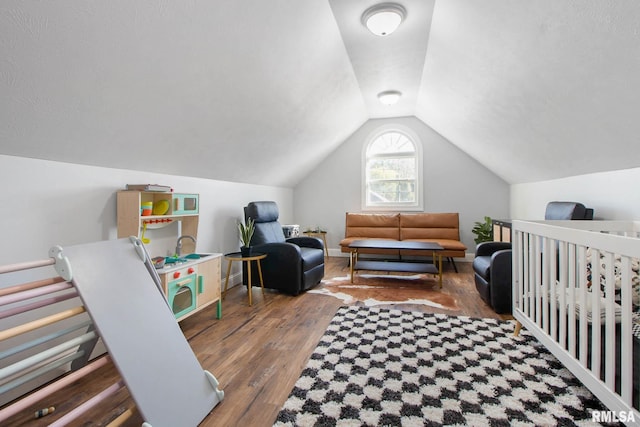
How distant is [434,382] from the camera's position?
170 centimetres

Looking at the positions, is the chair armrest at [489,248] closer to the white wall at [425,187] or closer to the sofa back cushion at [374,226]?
the sofa back cushion at [374,226]

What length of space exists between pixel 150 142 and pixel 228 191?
1.57 meters

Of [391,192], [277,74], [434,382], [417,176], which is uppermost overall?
[277,74]

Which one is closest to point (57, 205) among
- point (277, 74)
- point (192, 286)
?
point (192, 286)

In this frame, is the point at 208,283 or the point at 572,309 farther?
the point at 208,283

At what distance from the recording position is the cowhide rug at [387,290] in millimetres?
3107

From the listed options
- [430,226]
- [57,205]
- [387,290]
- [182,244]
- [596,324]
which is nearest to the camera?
[596,324]

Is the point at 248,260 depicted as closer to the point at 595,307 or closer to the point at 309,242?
the point at 309,242

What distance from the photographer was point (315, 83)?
9.90 ft

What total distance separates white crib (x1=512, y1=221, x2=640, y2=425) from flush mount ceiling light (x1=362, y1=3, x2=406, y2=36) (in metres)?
1.85

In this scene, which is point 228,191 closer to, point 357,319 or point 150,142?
point 150,142

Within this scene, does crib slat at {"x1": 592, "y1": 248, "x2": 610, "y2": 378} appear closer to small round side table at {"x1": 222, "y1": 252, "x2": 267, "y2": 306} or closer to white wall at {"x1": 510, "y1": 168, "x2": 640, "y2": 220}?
white wall at {"x1": 510, "y1": 168, "x2": 640, "y2": 220}

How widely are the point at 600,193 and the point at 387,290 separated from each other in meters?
2.25

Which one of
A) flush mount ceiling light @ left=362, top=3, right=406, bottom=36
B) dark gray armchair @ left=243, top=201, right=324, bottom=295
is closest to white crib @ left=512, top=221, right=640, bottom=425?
flush mount ceiling light @ left=362, top=3, right=406, bottom=36
